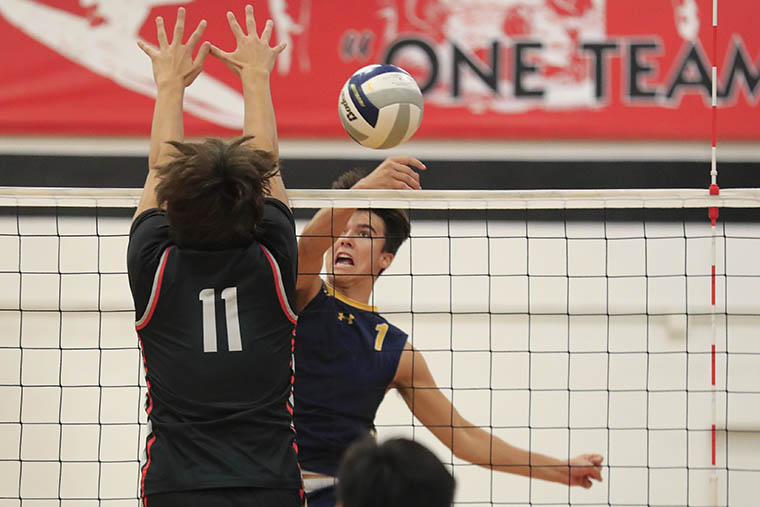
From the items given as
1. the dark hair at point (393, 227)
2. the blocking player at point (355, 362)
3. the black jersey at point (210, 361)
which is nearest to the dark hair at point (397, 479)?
the black jersey at point (210, 361)

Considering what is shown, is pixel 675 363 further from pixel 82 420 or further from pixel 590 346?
pixel 82 420

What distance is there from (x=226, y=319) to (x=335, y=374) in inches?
43.1

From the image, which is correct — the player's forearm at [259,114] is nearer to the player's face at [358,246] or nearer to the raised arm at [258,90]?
the raised arm at [258,90]

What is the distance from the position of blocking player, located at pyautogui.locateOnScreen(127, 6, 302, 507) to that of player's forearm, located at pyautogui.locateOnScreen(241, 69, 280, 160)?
0.16m

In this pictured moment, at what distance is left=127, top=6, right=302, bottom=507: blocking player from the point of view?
2309 millimetres

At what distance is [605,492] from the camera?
589 centimetres

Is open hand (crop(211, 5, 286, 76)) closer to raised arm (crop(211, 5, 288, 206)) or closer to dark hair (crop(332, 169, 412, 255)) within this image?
raised arm (crop(211, 5, 288, 206))

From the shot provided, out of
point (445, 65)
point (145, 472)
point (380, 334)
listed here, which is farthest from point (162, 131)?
point (445, 65)

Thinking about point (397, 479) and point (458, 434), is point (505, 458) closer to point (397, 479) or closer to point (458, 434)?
point (458, 434)

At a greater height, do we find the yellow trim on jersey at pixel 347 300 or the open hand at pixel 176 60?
the open hand at pixel 176 60

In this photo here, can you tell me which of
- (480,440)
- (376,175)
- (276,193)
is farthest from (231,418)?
(480,440)

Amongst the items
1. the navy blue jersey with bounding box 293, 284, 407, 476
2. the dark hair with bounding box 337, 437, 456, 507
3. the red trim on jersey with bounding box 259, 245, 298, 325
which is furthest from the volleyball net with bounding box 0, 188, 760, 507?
the dark hair with bounding box 337, 437, 456, 507

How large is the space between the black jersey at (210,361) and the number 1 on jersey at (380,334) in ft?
3.82

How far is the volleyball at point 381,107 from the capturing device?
3184mm
